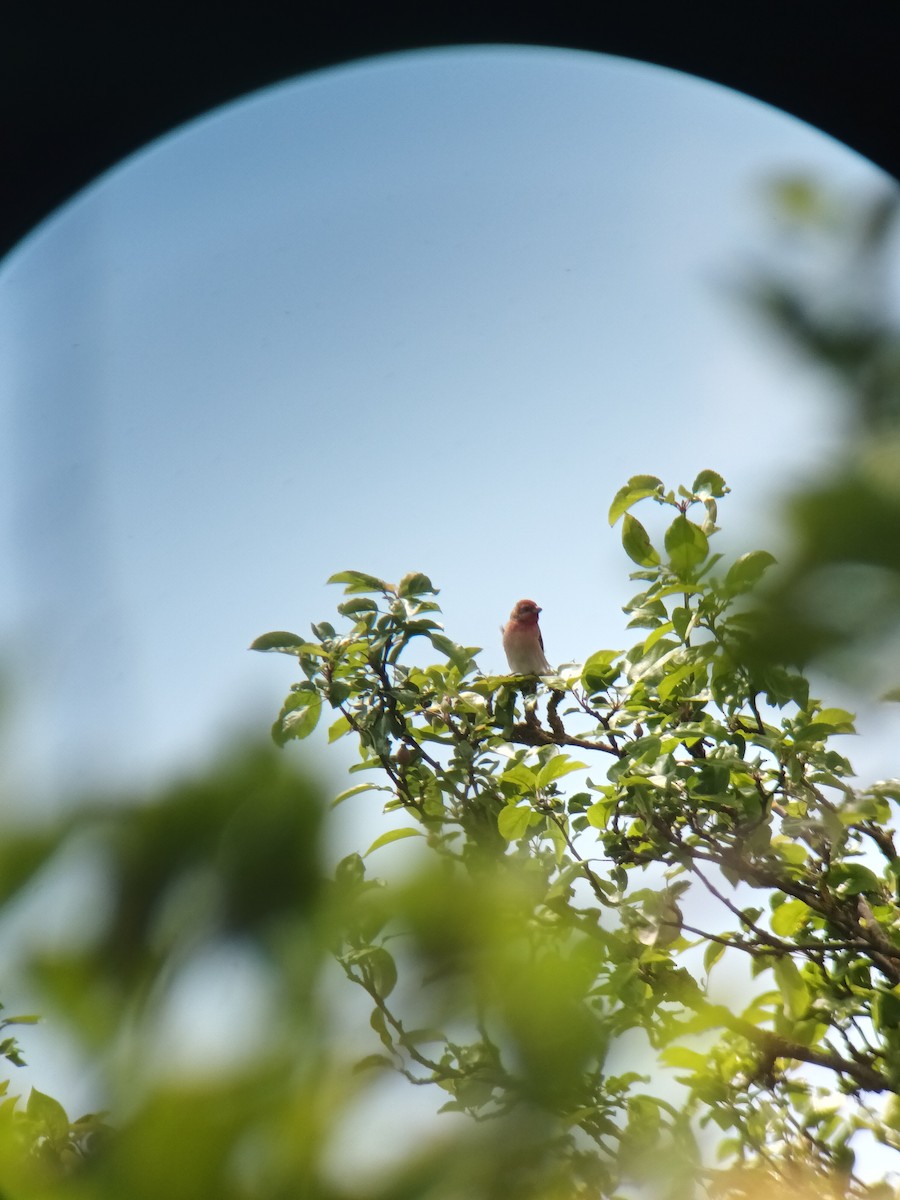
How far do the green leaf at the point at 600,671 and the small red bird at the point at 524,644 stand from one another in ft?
6.98

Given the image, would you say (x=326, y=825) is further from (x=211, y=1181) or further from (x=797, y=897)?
(x=797, y=897)

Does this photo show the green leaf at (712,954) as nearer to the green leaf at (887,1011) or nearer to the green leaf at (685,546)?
the green leaf at (887,1011)

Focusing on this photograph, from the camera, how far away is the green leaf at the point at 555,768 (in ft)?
5.46

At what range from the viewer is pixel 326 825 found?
324 mm

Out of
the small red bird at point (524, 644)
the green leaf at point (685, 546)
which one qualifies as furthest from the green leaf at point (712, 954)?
the small red bird at point (524, 644)

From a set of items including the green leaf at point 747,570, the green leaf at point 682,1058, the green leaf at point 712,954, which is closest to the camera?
the green leaf at point 747,570

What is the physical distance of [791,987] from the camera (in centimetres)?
164

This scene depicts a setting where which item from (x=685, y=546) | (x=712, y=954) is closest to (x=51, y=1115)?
(x=685, y=546)

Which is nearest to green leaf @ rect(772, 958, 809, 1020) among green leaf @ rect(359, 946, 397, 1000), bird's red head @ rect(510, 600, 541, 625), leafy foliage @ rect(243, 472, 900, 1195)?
leafy foliage @ rect(243, 472, 900, 1195)

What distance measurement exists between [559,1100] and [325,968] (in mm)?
99

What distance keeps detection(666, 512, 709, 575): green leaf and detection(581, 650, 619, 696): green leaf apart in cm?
110

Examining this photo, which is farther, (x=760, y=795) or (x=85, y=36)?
(x=760, y=795)

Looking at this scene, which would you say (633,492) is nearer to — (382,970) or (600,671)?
(600,671)

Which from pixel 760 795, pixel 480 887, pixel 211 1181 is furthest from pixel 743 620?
pixel 760 795
